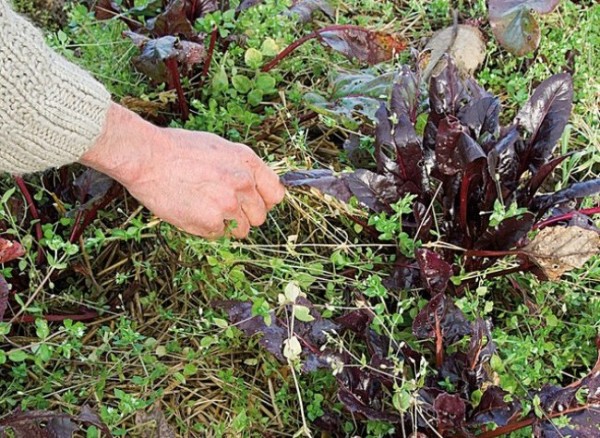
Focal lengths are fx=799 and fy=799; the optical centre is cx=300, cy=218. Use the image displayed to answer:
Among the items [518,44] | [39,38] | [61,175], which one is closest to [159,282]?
[61,175]

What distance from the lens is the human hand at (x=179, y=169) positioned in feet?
4.72

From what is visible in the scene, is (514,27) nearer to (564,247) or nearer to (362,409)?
(564,247)

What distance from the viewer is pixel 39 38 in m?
1.32

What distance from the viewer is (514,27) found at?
2.09 metres

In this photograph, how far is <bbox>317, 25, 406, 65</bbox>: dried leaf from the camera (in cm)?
201

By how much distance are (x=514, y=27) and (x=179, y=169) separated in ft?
3.56

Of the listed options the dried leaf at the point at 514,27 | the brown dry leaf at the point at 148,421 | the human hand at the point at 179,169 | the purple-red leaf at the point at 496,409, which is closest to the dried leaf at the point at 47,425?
the brown dry leaf at the point at 148,421

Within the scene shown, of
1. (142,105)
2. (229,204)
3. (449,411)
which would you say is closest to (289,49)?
(142,105)

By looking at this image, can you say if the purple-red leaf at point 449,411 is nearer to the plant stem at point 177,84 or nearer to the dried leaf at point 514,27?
the plant stem at point 177,84

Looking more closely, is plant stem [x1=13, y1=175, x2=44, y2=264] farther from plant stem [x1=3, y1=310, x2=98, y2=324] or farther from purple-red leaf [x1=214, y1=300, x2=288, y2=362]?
purple-red leaf [x1=214, y1=300, x2=288, y2=362]

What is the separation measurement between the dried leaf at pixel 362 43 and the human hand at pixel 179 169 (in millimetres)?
592

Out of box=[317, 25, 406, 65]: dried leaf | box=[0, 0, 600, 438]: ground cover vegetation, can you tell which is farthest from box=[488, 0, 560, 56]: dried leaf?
box=[317, 25, 406, 65]: dried leaf

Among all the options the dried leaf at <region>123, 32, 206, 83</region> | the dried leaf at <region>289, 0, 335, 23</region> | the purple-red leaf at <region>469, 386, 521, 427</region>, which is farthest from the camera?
the dried leaf at <region>289, 0, 335, 23</region>

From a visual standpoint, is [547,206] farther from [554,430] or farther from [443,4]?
[443,4]
